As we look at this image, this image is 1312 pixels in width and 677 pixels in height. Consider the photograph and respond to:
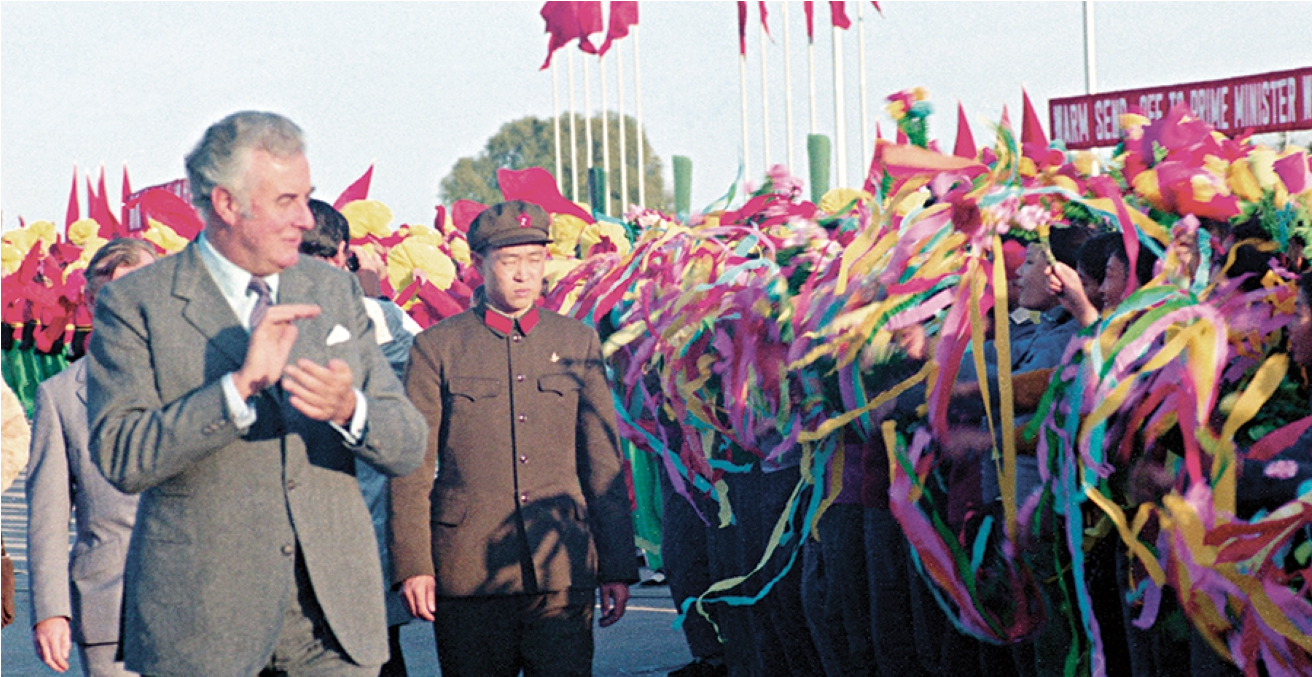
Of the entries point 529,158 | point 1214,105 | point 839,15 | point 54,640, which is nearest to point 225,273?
point 54,640

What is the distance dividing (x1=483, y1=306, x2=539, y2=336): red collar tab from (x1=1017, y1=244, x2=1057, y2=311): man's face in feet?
4.19

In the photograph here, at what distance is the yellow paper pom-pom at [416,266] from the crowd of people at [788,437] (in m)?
4.38

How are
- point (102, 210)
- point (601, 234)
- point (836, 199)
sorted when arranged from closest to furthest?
point (836, 199), point (601, 234), point (102, 210)

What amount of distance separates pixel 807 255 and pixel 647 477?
311 cm

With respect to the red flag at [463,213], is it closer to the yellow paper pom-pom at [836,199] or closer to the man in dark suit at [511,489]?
the yellow paper pom-pom at [836,199]

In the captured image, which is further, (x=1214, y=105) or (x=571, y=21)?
(x=571, y=21)

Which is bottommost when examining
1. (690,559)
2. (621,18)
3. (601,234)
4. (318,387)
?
(690,559)

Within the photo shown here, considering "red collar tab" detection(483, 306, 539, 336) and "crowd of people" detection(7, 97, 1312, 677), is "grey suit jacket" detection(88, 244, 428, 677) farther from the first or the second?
"red collar tab" detection(483, 306, 539, 336)

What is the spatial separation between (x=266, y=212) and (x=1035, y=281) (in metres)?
2.34

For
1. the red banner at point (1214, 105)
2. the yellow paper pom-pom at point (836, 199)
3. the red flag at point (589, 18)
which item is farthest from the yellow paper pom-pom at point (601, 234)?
the red flag at point (589, 18)

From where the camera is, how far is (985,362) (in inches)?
173

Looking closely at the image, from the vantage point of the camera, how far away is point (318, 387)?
2.65 meters

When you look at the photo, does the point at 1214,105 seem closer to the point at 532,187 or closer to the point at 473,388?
the point at 532,187

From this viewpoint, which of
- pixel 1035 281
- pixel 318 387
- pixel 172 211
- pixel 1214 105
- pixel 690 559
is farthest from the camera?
pixel 1214 105
